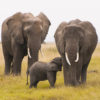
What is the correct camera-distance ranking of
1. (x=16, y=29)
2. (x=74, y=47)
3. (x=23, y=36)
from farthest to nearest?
1. (x=16, y=29)
2. (x=23, y=36)
3. (x=74, y=47)

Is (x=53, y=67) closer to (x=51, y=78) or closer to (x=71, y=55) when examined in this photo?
(x=51, y=78)

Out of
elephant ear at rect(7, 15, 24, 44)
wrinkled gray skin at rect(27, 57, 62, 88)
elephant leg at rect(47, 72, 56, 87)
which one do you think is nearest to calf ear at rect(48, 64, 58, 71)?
wrinkled gray skin at rect(27, 57, 62, 88)

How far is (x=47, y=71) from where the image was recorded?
9031mm

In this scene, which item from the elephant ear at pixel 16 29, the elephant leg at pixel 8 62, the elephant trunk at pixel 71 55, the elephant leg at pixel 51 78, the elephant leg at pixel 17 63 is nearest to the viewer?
the elephant trunk at pixel 71 55

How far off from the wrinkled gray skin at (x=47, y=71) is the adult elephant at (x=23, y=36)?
208cm

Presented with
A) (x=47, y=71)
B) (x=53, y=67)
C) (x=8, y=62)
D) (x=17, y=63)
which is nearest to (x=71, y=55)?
(x=53, y=67)

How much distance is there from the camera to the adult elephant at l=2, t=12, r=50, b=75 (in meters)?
11.5

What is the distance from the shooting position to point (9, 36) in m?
13.5

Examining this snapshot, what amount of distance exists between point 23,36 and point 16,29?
56 cm

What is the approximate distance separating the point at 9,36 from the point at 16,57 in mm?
1463

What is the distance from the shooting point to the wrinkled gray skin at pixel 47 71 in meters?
8.95

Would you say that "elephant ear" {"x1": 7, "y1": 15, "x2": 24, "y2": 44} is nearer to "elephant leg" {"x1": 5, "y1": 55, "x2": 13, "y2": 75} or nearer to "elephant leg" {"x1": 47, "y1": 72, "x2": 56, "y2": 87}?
"elephant leg" {"x1": 5, "y1": 55, "x2": 13, "y2": 75}

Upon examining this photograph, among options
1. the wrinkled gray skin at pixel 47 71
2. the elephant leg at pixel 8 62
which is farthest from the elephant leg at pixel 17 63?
the wrinkled gray skin at pixel 47 71

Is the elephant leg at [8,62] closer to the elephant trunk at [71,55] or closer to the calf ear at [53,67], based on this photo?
the calf ear at [53,67]
